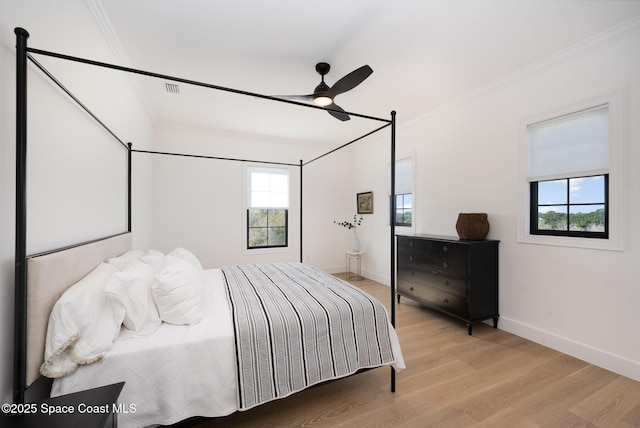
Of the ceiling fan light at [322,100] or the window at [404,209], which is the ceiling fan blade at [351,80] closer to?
the ceiling fan light at [322,100]

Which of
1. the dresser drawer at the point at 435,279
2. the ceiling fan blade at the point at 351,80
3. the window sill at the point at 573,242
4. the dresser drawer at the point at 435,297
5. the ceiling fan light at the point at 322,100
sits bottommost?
the dresser drawer at the point at 435,297

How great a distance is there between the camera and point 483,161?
3158 mm

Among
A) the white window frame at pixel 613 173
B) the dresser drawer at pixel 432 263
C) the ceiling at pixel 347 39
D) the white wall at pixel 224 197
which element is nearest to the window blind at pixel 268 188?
the white wall at pixel 224 197

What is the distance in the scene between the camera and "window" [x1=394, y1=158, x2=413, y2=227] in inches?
168

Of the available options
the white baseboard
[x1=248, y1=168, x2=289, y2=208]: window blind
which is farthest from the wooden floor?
[x1=248, y1=168, x2=289, y2=208]: window blind

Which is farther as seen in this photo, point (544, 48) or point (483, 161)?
point (483, 161)

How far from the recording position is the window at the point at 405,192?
4.26 metres

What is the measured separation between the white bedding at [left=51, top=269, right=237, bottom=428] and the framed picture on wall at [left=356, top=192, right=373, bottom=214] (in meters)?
3.96

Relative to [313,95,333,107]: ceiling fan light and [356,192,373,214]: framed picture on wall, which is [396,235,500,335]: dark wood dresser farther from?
[313,95,333,107]: ceiling fan light

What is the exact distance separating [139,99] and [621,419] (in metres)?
5.15

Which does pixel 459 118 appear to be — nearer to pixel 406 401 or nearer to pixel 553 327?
pixel 553 327

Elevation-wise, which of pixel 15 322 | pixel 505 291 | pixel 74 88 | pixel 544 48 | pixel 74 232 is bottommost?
pixel 505 291

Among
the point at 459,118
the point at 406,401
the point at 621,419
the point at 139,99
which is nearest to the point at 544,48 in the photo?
the point at 459,118

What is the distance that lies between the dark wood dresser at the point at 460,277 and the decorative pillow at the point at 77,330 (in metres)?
3.02
